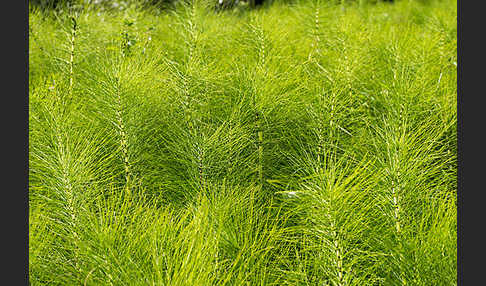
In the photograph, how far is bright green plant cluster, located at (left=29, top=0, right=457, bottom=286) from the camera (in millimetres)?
1254

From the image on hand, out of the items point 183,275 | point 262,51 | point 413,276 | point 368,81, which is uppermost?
point 262,51

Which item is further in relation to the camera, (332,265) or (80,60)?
(80,60)

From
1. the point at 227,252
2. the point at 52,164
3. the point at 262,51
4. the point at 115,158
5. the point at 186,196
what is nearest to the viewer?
the point at 227,252

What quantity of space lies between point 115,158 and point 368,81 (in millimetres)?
1298

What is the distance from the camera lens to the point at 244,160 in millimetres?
1757

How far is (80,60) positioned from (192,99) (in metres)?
0.91

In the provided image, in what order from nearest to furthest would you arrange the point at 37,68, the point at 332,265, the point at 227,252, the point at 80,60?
the point at 332,265, the point at 227,252, the point at 80,60, the point at 37,68

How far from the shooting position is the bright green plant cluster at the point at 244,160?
1254mm

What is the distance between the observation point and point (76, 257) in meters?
1.32

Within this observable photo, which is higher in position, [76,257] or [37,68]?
[37,68]

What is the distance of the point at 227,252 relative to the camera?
1.39m

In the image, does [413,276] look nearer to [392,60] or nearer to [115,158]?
[115,158]

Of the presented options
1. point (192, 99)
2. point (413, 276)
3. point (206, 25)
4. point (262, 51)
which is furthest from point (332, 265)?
point (206, 25)

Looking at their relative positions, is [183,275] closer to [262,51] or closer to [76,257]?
[76,257]
